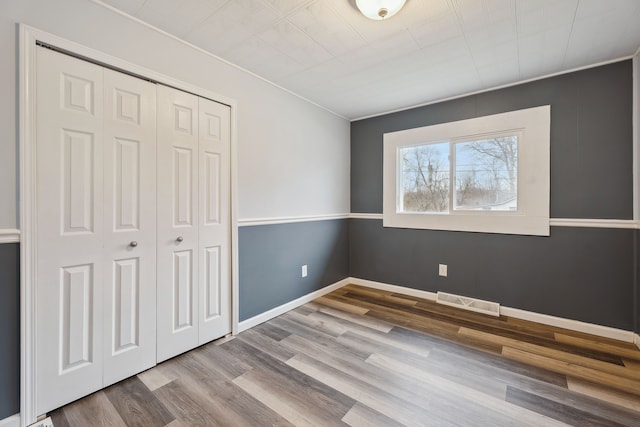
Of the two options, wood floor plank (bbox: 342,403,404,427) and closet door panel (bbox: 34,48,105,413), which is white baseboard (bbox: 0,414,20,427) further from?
wood floor plank (bbox: 342,403,404,427)

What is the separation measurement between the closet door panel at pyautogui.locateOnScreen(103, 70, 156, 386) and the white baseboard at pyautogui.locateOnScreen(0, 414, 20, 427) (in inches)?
14.5

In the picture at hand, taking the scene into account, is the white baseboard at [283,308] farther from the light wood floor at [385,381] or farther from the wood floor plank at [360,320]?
the wood floor plank at [360,320]

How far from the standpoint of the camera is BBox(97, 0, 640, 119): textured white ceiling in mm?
1681

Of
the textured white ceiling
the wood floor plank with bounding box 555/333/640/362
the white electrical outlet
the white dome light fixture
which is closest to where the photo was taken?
the white dome light fixture

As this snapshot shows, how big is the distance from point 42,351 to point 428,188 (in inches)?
140

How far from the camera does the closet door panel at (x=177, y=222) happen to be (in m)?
1.94

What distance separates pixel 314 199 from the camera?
10.8ft

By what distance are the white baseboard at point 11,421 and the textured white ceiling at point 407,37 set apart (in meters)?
2.36

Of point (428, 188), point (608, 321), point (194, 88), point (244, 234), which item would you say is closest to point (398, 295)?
point (428, 188)

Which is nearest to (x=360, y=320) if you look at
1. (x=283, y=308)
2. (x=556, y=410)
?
(x=283, y=308)

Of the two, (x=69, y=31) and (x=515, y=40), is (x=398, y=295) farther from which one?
(x=69, y=31)

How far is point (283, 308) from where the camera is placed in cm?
286

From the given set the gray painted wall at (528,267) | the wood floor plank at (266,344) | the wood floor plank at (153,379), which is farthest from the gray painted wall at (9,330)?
the gray painted wall at (528,267)

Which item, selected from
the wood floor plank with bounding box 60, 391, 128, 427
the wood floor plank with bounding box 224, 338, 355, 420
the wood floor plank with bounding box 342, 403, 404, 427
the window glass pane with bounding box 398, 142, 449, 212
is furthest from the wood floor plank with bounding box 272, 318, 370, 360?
the window glass pane with bounding box 398, 142, 449, 212
